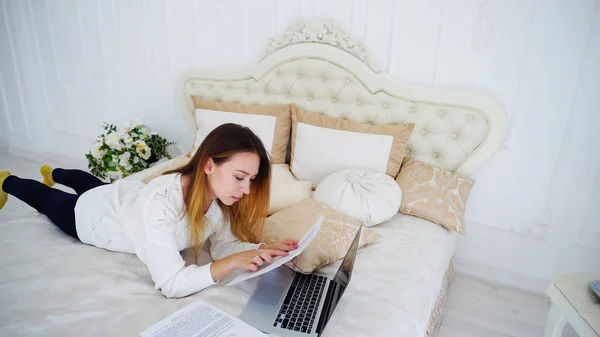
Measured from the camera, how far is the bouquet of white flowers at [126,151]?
260cm

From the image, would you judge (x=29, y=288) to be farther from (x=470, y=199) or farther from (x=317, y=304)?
(x=470, y=199)

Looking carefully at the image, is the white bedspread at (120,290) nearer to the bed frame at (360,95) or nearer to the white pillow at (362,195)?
the white pillow at (362,195)

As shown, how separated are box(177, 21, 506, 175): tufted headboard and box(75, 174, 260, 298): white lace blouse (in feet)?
3.42

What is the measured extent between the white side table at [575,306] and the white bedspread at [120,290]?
0.40 meters

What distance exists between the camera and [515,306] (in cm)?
208

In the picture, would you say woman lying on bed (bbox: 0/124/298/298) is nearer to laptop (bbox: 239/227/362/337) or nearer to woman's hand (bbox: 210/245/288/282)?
woman's hand (bbox: 210/245/288/282)

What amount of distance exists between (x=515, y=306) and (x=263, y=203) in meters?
1.46

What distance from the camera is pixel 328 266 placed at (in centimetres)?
155

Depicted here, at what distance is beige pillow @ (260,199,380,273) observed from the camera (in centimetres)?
149

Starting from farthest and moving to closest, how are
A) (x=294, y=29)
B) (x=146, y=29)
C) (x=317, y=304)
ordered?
(x=146, y=29)
(x=294, y=29)
(x=317, y=304)

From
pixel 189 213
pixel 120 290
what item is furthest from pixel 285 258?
pixel 120 290

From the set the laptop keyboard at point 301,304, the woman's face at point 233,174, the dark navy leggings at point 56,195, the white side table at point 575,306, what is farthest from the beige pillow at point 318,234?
the dark navy leggings at point 56,195

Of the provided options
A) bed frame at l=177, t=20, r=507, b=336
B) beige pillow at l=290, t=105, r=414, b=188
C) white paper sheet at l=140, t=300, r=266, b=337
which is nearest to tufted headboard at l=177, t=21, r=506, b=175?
bed frame at l=177, t=20, r=507, b=336

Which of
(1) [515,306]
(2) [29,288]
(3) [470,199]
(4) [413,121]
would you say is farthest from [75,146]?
(1) [515,306]
